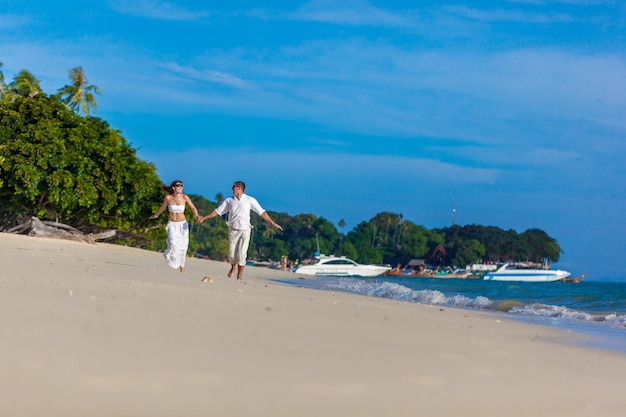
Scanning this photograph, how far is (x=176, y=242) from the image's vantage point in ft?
46.5

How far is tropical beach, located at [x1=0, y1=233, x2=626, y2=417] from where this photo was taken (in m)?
3.64

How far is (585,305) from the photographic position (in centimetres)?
1916

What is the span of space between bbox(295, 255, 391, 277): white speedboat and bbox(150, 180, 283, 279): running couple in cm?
6288

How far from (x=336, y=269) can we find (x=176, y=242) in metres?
68.3

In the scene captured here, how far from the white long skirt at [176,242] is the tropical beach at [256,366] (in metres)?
7.37

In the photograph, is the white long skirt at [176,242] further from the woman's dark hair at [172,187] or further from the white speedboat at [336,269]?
the white speedboat at [336,269]

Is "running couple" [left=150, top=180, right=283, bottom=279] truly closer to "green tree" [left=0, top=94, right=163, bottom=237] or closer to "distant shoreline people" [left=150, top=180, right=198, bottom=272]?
"distant shoreline people" [left=150, top=180, right=198, bottom=272]

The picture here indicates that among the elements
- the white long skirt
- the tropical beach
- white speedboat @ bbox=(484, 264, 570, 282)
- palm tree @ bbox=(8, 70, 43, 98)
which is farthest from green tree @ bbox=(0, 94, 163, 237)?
white speedboat @ bbox=(484, 264, 570, 282)

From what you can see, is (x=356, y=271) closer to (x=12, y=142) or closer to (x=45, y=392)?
(x=12, y=142)

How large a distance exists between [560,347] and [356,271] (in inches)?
3098

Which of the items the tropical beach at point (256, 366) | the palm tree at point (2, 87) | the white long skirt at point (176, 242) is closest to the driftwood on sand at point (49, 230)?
the palm tree at point (2, 87)

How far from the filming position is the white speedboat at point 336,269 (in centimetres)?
7869

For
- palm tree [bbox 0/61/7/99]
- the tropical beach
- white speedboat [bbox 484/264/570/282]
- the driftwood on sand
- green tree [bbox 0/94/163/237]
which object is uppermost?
palm tree [bbox 0/61/7/99]

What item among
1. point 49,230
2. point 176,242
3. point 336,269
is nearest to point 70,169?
point 49,230
